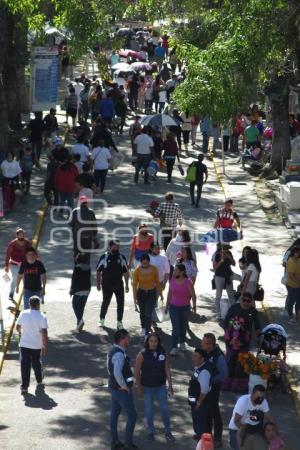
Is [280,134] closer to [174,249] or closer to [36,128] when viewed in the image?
[36,128]

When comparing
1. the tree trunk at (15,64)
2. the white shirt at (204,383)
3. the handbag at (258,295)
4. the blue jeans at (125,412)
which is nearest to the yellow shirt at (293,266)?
the handbag at (258,295)

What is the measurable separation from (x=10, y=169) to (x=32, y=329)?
36.6ft

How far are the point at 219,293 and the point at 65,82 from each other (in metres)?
28.4

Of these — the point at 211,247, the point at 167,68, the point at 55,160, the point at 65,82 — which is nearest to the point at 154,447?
the point at 211,247

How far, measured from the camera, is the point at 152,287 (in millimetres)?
18125

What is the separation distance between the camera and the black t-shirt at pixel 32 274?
1819 cm

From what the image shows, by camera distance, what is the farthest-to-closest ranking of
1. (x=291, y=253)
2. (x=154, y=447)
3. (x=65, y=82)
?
(x=65, y=82)
(x=291, y=253)
(x=154, y=447)

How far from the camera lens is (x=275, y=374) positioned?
635 inches

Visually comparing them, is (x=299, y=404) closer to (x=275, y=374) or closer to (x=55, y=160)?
(x=275, y=374)

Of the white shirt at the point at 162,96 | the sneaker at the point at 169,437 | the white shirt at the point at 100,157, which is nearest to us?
the sneaker at the point at 169,437

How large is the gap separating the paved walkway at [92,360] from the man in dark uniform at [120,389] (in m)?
0.34

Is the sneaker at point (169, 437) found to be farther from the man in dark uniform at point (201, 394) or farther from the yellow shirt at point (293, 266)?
the yellow shirt at point (293, 266)

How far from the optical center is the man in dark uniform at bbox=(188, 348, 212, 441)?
13.8m

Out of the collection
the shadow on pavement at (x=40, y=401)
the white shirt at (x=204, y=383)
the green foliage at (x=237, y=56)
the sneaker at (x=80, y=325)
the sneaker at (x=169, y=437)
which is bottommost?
the shadow on pavement at (x=40, y=401)
